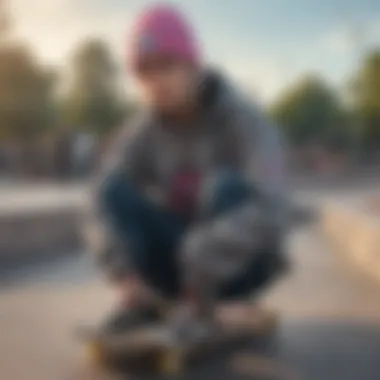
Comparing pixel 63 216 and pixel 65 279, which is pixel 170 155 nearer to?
pixel 63 216

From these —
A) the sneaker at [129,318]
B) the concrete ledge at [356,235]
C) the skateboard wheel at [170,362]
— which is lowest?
the skateboard wheel at [170,362]

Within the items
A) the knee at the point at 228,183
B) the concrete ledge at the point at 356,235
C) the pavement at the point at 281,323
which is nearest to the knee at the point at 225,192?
the knee at the point at 228,183

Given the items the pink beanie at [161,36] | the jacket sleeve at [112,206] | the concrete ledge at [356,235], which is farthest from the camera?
the concrete ledge at [356,235]

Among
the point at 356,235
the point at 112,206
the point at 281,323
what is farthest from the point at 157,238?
the point at 356,235

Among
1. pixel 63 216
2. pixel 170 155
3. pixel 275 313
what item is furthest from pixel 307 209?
pixel 63 216

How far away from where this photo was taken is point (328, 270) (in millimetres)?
1574

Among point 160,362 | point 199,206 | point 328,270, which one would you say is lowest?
point 160,362

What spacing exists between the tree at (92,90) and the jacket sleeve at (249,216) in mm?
131

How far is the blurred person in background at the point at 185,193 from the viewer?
1013 mm

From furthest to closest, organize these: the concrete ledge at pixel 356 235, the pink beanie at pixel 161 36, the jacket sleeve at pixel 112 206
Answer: the concrete ledge at pixel 356 235 < the jacket sleeve at pixel 112 206 < the pink beanie at pixel 161 36

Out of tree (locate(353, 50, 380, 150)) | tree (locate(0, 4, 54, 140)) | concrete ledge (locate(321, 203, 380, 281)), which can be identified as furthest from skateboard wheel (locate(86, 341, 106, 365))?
concrete ledge (locate(321, 203, 380, 281))

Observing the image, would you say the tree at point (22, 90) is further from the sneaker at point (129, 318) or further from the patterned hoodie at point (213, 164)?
the sneaker at point (129, 318)

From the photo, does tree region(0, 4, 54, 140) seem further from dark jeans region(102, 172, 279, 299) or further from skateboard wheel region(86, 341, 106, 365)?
skateboard wheel region(86, 341, 106, 365)

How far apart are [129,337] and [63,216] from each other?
1.00ft
